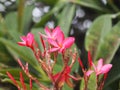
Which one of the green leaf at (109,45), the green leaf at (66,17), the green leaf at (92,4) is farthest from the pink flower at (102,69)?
the green leaf at (92,4)

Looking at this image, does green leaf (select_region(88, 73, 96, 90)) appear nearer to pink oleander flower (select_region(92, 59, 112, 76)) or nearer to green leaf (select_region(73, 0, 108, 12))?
pink oleander flower (select_region(92, 59, 112, 76))

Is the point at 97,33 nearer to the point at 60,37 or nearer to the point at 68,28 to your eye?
the point at 68,28

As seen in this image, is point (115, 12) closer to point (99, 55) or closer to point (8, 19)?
point (99, 55)

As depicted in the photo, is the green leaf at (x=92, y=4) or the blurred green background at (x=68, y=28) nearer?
the blurred green background at (x=68, y=28)

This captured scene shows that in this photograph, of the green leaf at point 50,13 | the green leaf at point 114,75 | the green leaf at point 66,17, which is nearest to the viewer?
the green leaf at point 114,75

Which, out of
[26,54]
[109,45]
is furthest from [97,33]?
[26,54]

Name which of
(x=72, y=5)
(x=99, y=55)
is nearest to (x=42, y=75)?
(x=99, y=55)

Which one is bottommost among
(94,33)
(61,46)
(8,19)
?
(8,19)

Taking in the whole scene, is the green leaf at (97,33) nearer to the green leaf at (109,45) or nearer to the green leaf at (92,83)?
the green leaf at (109,45)
